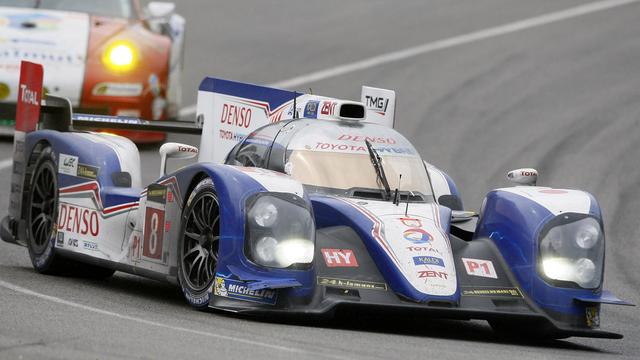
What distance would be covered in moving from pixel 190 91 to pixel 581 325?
1182 centimetres

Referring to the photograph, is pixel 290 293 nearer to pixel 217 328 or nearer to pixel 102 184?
pixel 217 328

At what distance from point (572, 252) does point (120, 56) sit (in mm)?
8159

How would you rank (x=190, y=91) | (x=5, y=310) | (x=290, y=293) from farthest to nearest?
(x=190, y=91), (x=290, y=293), (x=5, y=310)

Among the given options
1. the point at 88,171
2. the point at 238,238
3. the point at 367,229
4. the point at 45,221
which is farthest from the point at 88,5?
the point at 238,238

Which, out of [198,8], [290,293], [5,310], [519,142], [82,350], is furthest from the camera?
[198,8]

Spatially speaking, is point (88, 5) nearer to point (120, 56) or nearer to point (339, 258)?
point (120, 56)

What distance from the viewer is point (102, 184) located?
10.4 meters

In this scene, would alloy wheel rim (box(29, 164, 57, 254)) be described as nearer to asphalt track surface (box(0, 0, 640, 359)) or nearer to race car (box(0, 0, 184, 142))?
asphalt track surface (box(0, 0, 640, 359))

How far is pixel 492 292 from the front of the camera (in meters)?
9.05

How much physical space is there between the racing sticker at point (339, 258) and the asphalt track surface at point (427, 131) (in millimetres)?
358

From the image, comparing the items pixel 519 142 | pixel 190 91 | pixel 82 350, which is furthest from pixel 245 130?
pixel 190 91

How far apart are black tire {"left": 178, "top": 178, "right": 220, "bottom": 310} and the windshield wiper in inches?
46.0

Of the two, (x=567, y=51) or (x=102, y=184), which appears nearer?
(x=102, y=184)

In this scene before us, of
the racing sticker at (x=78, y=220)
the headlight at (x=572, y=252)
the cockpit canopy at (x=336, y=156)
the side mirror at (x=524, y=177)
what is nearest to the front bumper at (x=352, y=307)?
the headlight at (x=572, y=252)
